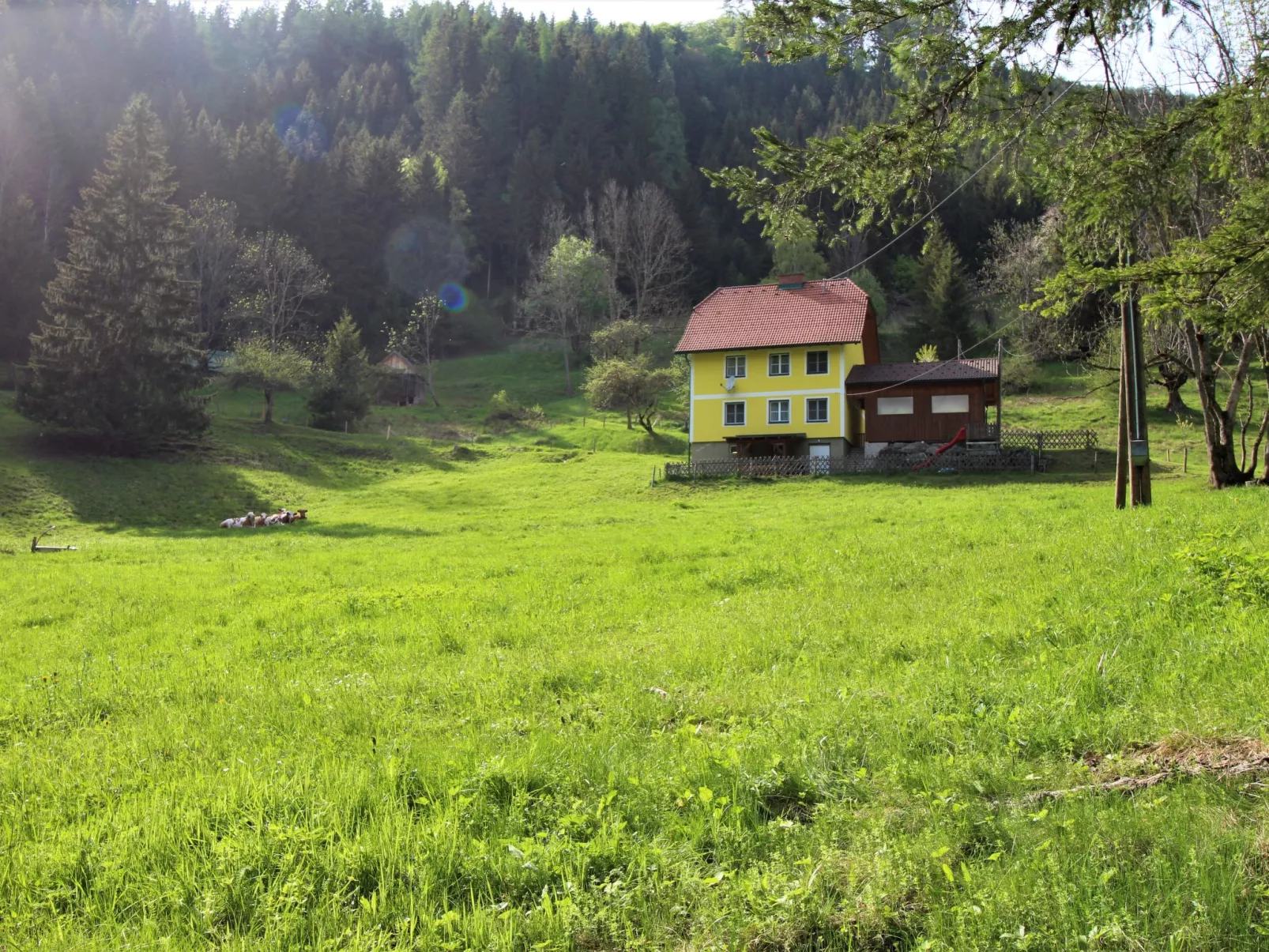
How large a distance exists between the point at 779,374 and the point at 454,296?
2224 inches

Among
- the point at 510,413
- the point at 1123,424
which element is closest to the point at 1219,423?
the point at 1123,424

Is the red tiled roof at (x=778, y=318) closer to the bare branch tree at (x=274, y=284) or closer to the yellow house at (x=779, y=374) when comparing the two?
the yellow house at (x=779, y=374)

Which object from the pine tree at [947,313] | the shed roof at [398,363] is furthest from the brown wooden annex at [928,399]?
the shed roof at [398,363]

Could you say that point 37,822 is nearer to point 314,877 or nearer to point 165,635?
point 314,877

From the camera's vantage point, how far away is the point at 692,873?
11.1 ft

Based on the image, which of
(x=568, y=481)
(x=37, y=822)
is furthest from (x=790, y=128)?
(x=37, y=822)

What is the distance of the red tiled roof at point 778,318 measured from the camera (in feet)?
134

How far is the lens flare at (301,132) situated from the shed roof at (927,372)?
74.5 meters

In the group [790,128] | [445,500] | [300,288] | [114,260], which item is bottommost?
[445,500]

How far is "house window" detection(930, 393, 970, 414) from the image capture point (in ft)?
124

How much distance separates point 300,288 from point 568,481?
4745cm

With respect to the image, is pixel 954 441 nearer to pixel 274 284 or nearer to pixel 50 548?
pixel 50 548

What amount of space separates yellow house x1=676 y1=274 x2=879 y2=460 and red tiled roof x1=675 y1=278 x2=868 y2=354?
0.16ft

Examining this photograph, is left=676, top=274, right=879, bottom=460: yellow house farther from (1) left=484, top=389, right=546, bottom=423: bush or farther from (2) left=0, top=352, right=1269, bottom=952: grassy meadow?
(2) left=0, top=352, right=1269, bottom=952: grassy meadow
